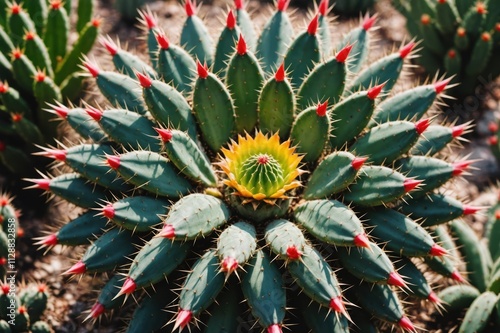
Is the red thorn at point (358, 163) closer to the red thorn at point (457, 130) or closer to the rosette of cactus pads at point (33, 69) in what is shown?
the red thorn at point (457, 130)

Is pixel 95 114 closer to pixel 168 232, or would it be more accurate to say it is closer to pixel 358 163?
pixel 168 232

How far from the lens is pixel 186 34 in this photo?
3020 millimetres

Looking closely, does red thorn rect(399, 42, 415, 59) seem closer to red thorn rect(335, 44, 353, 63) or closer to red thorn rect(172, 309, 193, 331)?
red thorn rect(335, 44, 353, 63)

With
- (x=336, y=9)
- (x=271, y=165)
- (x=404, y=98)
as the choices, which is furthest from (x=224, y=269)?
(x=336, y=9)

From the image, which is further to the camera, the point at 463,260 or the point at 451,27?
the point at 451,27

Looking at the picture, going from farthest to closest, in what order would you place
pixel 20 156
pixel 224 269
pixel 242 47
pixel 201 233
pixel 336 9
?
pixel 336 9, pixel 20 156, pixel 242 47, pixel 201 233, pixel 224 269

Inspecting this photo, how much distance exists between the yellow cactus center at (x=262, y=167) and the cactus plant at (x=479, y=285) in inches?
43.0

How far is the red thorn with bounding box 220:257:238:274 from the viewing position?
214 centimetres

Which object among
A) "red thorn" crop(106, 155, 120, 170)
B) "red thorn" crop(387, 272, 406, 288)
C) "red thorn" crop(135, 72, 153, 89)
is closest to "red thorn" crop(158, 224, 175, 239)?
"red thorn" crop(106, 155, 120, 170)

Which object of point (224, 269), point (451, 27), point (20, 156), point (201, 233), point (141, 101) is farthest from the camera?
point (451, 27)

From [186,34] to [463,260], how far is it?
1.91 meters

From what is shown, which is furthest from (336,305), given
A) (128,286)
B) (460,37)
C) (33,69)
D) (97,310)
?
(460,37)

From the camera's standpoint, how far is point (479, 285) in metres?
3.09

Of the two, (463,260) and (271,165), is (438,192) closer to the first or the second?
(463,260)
